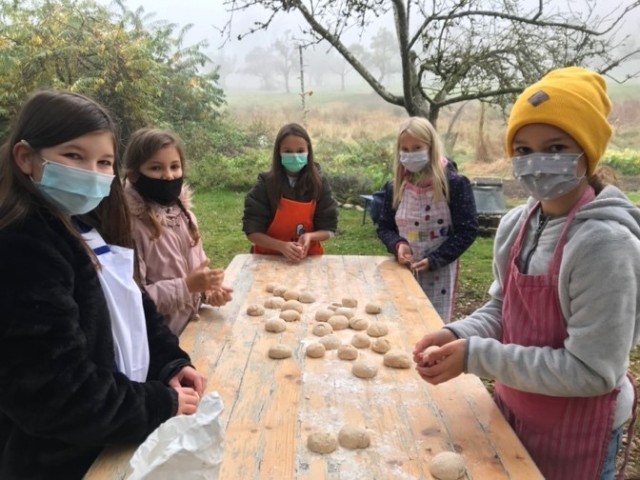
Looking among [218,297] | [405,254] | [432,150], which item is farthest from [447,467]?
[432,150]

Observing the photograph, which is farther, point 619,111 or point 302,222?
point 619,111

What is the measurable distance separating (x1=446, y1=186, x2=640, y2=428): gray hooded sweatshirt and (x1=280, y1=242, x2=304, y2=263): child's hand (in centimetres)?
198

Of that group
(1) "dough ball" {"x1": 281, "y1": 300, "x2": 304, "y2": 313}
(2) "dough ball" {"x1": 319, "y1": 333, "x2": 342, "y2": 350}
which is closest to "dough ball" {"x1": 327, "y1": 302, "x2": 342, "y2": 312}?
(1) "dough ball" {"x1": 281, "y1": 300, "x2": 304, "y2": 313}

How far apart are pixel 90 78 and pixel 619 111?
39.5ft

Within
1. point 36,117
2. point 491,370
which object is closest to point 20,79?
point 36,117

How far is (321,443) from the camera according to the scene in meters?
1.42

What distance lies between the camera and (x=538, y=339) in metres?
1.49

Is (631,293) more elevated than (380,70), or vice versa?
(380,70)

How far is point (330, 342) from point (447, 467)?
88 cm

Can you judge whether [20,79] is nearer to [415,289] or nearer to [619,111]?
[415,289]

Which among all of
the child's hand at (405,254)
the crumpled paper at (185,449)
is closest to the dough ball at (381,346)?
the crumpled paper at (185,449)

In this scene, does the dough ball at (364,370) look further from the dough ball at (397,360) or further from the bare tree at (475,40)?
the bare tree at (475,40)

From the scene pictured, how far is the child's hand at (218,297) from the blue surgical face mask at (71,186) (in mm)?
1013

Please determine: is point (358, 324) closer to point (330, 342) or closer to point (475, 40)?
point (330, 342)
